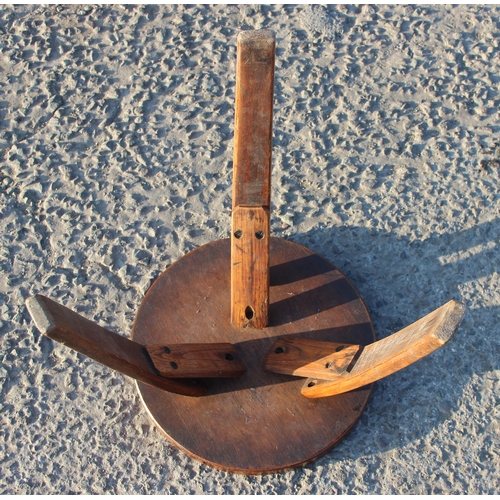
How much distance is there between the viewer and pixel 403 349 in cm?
98

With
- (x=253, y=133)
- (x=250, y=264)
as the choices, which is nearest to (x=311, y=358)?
(x=250, y=264)

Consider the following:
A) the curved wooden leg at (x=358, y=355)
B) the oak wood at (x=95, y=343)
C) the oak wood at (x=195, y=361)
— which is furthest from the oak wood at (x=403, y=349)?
the oak wood at (x=95, y=343)

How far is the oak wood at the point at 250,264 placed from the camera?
1.21 meters

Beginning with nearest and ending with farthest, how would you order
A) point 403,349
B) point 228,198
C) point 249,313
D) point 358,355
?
1. point 403,349
2. point 358,355
3. point 249,313
4. point 228,198

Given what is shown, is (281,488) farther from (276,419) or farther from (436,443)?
(436,443)

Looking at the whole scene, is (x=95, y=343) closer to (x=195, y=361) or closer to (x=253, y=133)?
(x=195, y=361)

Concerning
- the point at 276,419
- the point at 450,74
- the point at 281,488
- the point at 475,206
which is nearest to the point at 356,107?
the point at 450,74

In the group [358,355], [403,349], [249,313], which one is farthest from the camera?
[249,313]

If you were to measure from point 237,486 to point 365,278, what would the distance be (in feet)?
1.67

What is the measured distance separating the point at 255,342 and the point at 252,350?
17mm

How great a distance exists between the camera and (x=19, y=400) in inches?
52.7

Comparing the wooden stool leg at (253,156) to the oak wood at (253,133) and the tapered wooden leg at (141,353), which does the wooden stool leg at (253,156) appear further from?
the tapered wooden leg at (141,353)

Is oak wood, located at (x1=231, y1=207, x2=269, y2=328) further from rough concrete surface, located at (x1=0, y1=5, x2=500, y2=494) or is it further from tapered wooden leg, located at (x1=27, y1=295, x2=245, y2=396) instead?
rough concrete surface, located at (x1=0, y1=5, x2=500, y2=494)

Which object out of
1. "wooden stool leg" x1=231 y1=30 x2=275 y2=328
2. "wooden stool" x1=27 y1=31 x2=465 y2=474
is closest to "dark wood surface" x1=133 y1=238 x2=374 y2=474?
"wooden stool" x1=27 y1=31 x2=465 y2=474
